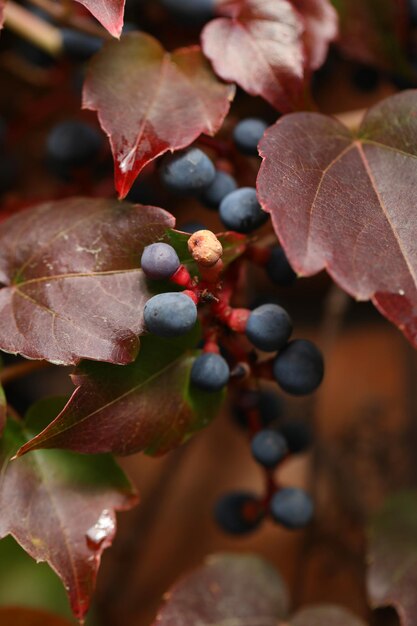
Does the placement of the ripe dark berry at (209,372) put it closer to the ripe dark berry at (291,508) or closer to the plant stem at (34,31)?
the ripe dark berry at (291,508)

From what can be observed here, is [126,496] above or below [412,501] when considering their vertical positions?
above

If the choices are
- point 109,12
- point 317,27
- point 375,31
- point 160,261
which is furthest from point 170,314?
point 375,31

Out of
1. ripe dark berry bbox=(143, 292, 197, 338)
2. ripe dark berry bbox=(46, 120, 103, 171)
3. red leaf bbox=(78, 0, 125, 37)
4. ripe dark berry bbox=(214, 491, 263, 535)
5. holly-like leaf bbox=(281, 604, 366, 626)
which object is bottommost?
holly-like leaf bbox=(281, 604, 366, 626)

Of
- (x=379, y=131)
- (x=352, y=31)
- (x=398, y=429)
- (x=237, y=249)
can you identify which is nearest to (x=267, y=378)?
(x=237, y=249)

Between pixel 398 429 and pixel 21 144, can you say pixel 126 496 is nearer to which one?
pixel 398 429

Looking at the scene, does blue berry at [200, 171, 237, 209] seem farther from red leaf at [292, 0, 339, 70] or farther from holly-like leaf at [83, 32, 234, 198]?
red leaf at [292, 0, 339, 70]

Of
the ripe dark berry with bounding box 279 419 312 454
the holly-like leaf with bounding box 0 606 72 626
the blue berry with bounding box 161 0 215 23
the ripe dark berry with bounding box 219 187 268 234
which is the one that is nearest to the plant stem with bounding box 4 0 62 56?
the blue berry with bounding box 161 0 215 23
